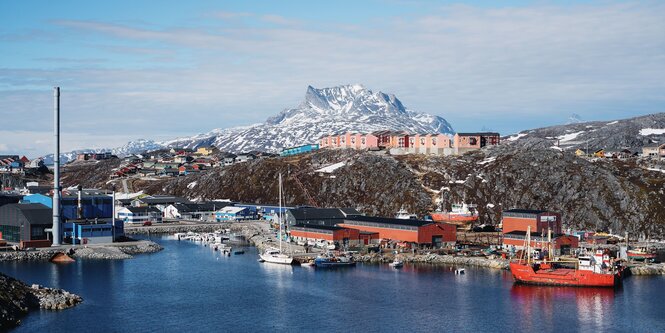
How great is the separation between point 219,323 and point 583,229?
57.2 metres

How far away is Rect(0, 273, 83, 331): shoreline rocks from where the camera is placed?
4347 cm

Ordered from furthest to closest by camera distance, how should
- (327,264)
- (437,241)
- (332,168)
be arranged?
(332,168), (437,241), (327,264)

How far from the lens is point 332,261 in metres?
69.5

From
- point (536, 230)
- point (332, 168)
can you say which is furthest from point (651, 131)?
point (536, 230)

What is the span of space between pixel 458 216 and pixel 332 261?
27.5 metres

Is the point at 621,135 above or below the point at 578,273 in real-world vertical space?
above

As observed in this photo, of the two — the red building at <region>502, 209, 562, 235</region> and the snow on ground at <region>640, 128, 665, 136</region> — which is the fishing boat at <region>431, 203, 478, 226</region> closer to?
the red building at <region>502, 209, 562, 235</region>

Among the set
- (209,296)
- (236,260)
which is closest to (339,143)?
(236,260)

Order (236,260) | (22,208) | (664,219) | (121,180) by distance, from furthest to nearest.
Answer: (121,180) < (664,219) < (22,208) < (236,260)

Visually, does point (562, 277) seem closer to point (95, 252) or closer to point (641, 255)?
point (641, 255)

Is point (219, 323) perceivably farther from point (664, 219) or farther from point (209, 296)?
point (664, 219)

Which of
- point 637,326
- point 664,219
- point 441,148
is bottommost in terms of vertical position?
point 637,326

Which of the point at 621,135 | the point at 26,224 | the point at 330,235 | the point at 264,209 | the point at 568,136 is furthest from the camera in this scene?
the point at 568,136

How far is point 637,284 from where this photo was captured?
201 feet
